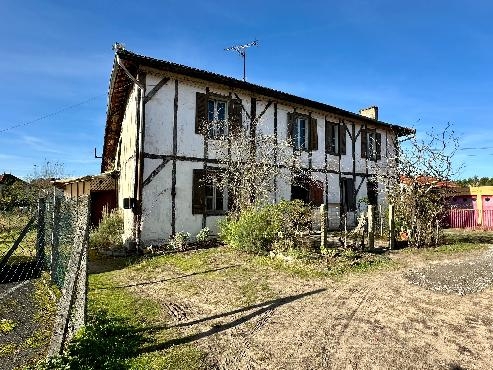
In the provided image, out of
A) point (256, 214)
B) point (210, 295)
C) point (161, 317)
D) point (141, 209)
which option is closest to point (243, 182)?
point (256, 214)

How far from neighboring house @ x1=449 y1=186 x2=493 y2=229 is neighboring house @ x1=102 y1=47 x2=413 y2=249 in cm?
903

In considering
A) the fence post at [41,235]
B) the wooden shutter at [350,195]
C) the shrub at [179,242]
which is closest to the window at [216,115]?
the shrub at [179,242]

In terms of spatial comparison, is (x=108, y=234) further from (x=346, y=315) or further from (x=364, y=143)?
(x=364, y=143)

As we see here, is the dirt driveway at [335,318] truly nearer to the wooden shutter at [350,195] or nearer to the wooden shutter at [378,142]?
the wooden shutter at [350,195]

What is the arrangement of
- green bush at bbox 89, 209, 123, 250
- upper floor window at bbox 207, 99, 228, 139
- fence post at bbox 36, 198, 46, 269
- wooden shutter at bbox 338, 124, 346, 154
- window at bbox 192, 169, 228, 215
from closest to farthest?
fence post at bbox 36, 198, 46, 269
green bush at bbox 89, 209, 123, 250
window at bbox 192, 169, 228, 215
upper floor window at bbox 207, 99, 228, 139
wooden shutter at bbox 338, 124, 346, 154

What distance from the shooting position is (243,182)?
40.5 ft

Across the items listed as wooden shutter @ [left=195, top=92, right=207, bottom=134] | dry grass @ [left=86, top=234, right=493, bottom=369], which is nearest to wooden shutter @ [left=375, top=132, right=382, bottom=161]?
wooden shutter @ [left=195, top=92, right=207, bottom=134]

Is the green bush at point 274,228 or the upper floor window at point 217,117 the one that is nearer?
the green bush at point 274,228

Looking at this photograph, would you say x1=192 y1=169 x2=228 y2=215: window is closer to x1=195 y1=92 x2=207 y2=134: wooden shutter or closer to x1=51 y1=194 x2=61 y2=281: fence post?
x1=195 y1=92 x2=207 y2=134: wooden shutter

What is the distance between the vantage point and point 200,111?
1307 cm

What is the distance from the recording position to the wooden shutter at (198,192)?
12.6 metres

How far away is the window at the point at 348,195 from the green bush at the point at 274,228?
880 centimetres

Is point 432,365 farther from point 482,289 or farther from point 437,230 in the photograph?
point 437,230

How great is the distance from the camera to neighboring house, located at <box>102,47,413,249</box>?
1182 centimetres
